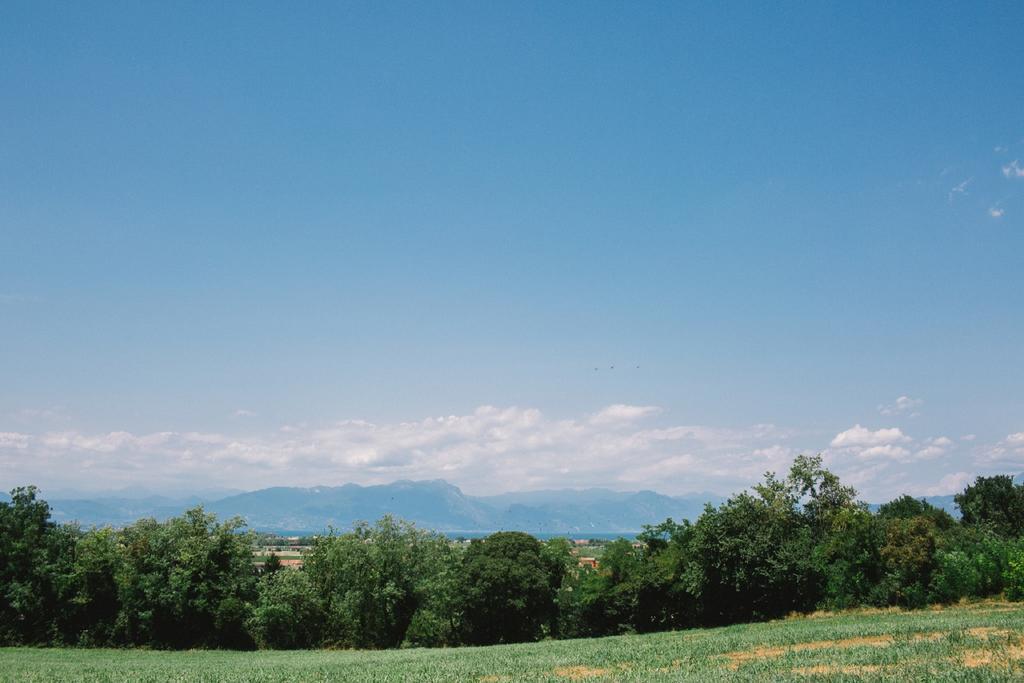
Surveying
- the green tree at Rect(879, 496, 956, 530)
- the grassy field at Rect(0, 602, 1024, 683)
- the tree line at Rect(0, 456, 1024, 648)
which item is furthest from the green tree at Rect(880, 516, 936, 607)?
the green tree at Rect(879, 496, 956, 530)

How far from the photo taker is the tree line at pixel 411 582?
47.8 meters

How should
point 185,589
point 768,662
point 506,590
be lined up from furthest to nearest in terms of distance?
point 185,589 → point 506,590 → point 768,662

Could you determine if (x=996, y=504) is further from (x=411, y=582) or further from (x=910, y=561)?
(x=411, y=582)

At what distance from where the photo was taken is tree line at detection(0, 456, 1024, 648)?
47.8m

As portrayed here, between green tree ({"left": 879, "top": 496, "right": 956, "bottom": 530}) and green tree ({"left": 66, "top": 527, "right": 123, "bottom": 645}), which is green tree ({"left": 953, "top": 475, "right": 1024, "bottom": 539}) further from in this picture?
green tree ({"left": 66, "top": 527, "right": 123, "bottom": 645})

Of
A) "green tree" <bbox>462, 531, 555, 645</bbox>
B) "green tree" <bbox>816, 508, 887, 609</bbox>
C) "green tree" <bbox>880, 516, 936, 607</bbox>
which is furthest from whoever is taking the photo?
"green tree" <bbox>462, 531, 555, 645</bbox>

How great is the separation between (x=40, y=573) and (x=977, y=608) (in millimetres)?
64499

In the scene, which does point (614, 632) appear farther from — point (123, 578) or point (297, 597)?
point (123, 578)

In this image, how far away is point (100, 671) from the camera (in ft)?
94.0

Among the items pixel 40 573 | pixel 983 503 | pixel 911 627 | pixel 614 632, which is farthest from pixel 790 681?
pixel 983 503

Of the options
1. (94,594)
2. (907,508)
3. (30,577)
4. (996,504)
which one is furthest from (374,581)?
(996,504)

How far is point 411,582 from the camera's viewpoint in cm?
5703

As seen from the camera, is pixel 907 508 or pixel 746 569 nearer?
pixel 746 569

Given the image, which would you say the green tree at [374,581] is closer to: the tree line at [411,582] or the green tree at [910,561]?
the tree line at [411,582]
